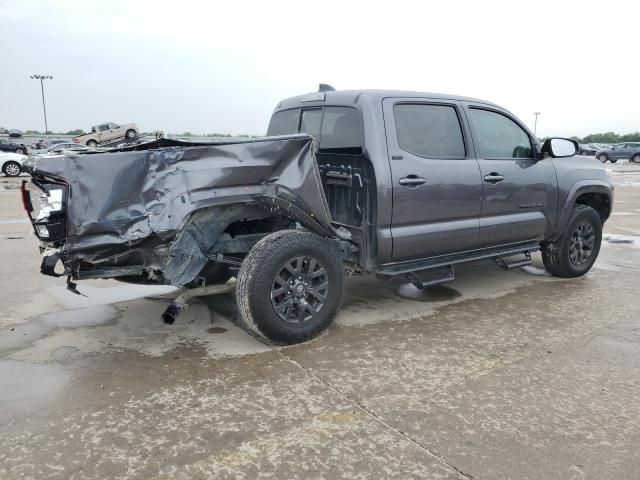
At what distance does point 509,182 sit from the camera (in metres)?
5.25

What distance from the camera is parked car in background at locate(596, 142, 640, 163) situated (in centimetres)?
3891

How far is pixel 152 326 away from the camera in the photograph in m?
4.55

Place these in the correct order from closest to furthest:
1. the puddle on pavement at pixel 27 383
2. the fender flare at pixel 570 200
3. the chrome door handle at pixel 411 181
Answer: the puddle on pavement at pixel 27 383
the chrome door handle at pixel 411 181
the fender flare at pixel 570 200

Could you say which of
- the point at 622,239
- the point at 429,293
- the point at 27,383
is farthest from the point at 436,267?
the point at 622,239

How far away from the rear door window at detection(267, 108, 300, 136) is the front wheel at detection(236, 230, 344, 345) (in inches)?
58.6

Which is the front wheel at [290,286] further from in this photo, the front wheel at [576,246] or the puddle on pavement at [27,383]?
the front wheel at [576,246]

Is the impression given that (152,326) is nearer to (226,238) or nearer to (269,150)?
(226,238)

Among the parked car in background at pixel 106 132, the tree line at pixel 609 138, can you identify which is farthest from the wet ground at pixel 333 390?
the tree line at pixel 609 138

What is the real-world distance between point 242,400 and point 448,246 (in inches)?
97.7

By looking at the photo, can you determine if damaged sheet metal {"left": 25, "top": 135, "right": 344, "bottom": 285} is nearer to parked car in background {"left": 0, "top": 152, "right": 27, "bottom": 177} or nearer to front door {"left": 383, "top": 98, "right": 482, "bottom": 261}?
front door {"left": 383, "top": 98, "right": 482, "bottom": 261}

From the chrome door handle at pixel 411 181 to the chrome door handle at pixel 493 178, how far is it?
0.84 meters

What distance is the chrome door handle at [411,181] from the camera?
14.4 ft

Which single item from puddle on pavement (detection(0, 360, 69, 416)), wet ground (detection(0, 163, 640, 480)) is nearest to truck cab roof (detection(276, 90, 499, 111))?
wet ground (detection(0, 163, 640, 480))

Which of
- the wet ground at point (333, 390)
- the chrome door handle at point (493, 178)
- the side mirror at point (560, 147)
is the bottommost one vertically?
the wet ground at point (333, 390)
